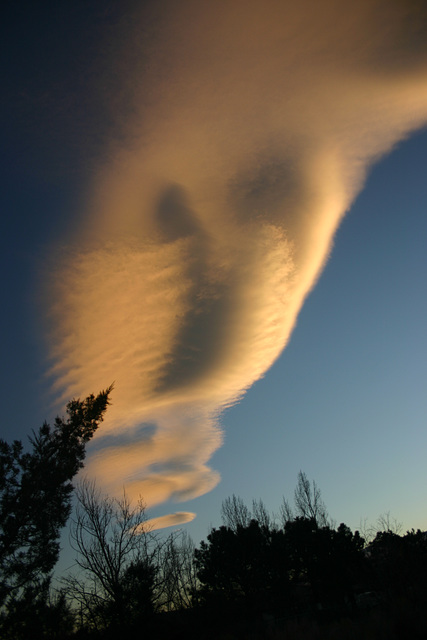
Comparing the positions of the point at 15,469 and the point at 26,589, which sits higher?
the point at 15,469

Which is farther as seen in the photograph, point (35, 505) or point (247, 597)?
point (247, 597)

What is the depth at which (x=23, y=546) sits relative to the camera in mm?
23344

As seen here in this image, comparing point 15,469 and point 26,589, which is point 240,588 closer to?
point 26,589

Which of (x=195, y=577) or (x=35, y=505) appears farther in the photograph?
(x=195, y=577)

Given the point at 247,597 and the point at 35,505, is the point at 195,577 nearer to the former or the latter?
the point at 247,597

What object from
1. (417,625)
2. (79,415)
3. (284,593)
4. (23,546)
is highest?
(79,415)

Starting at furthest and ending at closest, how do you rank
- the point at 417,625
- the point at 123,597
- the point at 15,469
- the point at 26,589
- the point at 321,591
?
the point at 321,591 → the point at 15,469 → the point at 26,589 → the point at 123,597 → the point at 417,625

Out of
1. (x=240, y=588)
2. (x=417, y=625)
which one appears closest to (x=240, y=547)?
(x=240, y=588)

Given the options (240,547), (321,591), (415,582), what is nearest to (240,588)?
(240,547)

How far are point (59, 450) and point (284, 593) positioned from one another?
28.2 metres

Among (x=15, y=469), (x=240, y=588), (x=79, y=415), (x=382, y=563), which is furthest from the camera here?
(x=240, y=588)

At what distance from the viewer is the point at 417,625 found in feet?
44.2

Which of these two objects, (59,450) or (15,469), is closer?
(15,469)

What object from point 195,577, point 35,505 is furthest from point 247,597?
point 35,505
